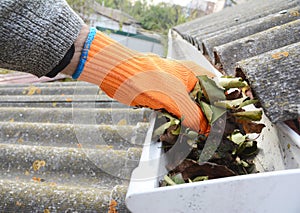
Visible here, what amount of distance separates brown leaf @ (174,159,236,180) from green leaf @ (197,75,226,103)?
189 millimetres

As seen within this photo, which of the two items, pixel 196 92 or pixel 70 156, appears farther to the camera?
pixel 70 156

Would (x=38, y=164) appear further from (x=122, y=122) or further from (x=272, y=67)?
(x=272, y=67)

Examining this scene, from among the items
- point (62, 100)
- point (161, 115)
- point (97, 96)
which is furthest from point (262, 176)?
point (62, 100)

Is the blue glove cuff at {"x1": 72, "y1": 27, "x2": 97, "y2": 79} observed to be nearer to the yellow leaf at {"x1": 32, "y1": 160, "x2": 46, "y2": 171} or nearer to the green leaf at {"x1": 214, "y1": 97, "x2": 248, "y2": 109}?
the green leaf at {"x1": 214, "y1": 97, "x2": 248, "y2": 109}

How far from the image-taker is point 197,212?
2.25ft

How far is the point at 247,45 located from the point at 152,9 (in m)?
11.2

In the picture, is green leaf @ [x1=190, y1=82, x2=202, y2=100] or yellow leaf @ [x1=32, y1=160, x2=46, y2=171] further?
yellow leaf @ [x1=32, y1=160, x2=46, y2=171]

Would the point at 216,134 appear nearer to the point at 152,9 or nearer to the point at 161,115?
the point at 161,115

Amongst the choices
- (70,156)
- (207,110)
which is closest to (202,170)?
(207,110)

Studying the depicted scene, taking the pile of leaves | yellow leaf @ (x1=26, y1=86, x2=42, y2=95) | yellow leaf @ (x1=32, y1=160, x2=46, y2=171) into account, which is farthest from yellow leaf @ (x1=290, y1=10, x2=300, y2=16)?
yellow leaf @ (x1=26, y1=86, x2=42, y2=95)

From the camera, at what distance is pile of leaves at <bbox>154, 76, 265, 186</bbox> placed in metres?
0.80

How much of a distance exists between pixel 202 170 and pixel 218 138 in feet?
0.34

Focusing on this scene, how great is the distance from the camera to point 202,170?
80 cm

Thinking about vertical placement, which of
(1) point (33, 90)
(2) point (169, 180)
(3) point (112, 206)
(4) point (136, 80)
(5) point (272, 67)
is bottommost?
(1) point (33, 90)
